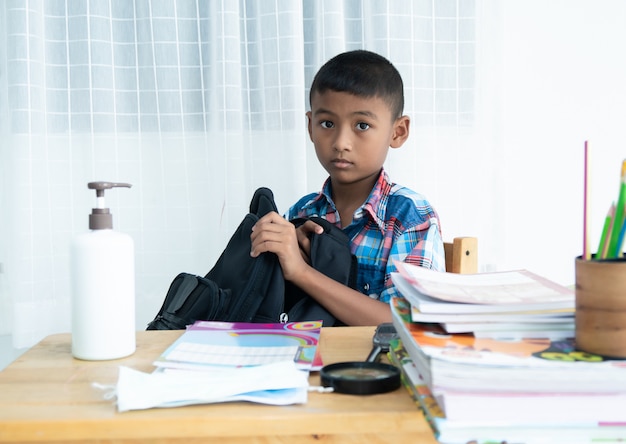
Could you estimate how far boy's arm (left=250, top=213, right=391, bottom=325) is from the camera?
1201 millimetres

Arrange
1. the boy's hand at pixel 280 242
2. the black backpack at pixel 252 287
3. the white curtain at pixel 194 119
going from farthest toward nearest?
the white curtain at pixel 194 119 → the boy's hand at pixel 280 242 → the black backpack at pixel 252 287

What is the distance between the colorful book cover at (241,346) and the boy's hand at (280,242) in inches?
9.4

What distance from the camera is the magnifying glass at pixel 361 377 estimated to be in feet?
2.14

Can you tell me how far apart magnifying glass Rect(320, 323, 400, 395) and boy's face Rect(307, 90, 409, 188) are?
0.71 metres

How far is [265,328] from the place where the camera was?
94 cm

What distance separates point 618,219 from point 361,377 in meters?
0.28

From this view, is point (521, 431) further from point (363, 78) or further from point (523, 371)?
point (363, 78)

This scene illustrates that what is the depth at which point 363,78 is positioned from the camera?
1455mm

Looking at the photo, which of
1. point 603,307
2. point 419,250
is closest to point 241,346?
point 603,307

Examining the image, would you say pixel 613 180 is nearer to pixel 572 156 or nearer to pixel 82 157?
pixel 572 156

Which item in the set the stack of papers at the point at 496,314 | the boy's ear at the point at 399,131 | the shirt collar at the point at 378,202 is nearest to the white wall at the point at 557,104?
the boy's ear at the point at 399,131

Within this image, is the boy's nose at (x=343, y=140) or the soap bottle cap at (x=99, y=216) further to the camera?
the boy's nose at (x=343, y=140)

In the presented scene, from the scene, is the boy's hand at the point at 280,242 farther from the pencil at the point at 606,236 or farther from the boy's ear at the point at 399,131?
the pencil at the point at 606,236

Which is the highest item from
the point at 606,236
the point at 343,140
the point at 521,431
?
the point at 343,140
